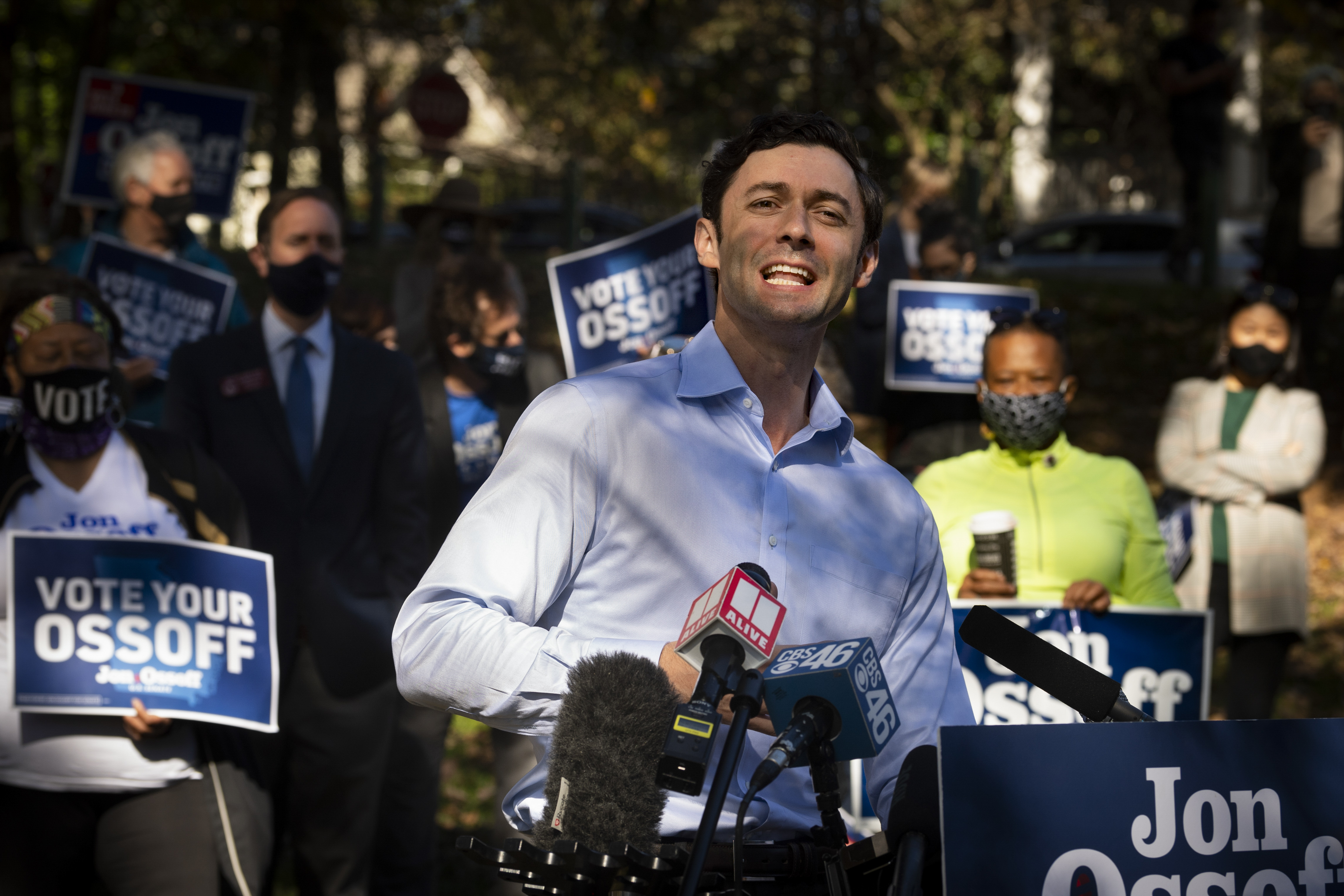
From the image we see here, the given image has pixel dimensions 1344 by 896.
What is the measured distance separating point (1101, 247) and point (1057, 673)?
21.8 meters

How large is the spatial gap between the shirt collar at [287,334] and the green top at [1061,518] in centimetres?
221

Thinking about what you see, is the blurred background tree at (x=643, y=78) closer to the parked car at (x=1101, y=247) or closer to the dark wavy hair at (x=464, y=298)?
the parked car at (x=1101, y=247)

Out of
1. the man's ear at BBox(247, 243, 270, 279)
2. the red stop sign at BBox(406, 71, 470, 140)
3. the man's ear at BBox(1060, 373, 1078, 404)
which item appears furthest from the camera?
the red stop sign at BBox(406, 71, 470, 140)

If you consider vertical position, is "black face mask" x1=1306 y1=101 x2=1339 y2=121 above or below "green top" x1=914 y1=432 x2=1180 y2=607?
above

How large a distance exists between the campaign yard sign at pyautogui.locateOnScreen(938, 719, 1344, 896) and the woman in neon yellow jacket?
8.77 feet

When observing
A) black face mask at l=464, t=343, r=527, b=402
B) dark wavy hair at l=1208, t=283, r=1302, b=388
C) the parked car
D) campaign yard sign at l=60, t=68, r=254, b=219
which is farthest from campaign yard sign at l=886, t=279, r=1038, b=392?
the parked car

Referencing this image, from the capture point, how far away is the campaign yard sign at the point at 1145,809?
6.67 feet

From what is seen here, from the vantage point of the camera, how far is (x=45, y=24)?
60.4ft

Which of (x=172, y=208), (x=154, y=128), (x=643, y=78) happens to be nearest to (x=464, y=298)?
(x=172, y=208)

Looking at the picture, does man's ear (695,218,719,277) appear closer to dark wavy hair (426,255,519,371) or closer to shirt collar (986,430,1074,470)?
shirt collar (986,430,1074,470)

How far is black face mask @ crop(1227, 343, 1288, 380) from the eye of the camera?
6398mm

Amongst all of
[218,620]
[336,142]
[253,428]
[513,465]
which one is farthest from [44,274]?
[336,142]

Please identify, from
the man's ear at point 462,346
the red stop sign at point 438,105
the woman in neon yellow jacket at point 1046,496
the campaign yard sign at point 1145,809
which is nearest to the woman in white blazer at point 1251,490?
the woman in neon yellow jacket at point 1046,496

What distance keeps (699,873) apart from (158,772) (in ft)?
9.08
